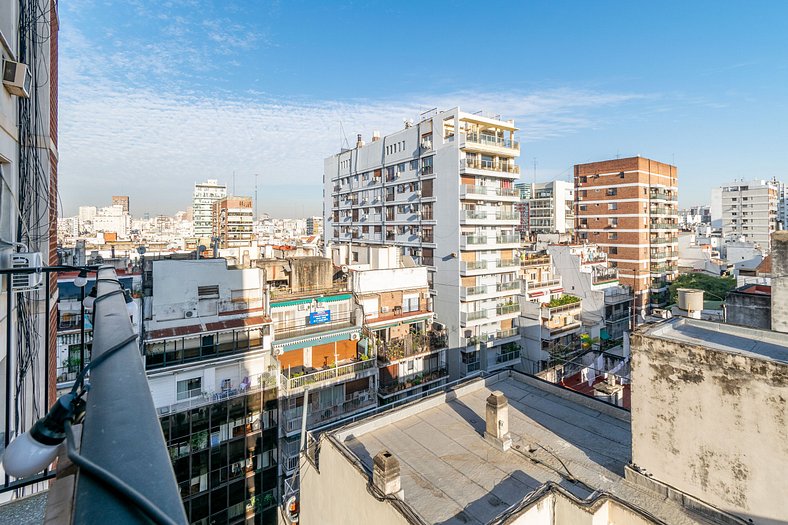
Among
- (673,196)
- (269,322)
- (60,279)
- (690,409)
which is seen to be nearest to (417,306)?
(269,322)

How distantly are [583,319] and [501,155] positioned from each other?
16.0 metres

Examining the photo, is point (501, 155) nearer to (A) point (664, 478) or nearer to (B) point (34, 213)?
(A) point (664, 478)

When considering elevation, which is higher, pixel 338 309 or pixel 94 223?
pixel 94 223

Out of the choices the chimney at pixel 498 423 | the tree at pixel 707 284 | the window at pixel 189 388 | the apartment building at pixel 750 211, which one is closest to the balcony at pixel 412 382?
the window at pixel 189 388

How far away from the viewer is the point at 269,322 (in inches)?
800

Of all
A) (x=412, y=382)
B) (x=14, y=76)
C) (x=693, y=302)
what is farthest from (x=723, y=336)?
(x=412, y=382)

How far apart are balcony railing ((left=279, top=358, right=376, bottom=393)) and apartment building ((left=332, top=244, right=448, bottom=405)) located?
148cm

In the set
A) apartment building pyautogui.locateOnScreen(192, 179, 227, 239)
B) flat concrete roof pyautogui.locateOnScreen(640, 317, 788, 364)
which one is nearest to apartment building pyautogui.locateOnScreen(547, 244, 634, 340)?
flat concrete roof pyautogui.locateOnScreen(640, 317, 788, 364)

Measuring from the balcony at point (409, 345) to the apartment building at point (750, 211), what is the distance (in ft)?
294

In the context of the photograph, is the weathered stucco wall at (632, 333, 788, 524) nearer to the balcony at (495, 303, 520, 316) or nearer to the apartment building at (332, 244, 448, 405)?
the apartment building at (332, 244, 448, 405)

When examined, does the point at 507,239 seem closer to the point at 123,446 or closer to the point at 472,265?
the point at 472,265

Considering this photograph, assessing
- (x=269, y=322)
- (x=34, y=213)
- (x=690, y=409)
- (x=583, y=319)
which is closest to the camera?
(x=34, y=213)

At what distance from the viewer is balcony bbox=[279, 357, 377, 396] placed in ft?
65.2

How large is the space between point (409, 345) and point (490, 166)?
581 inches
